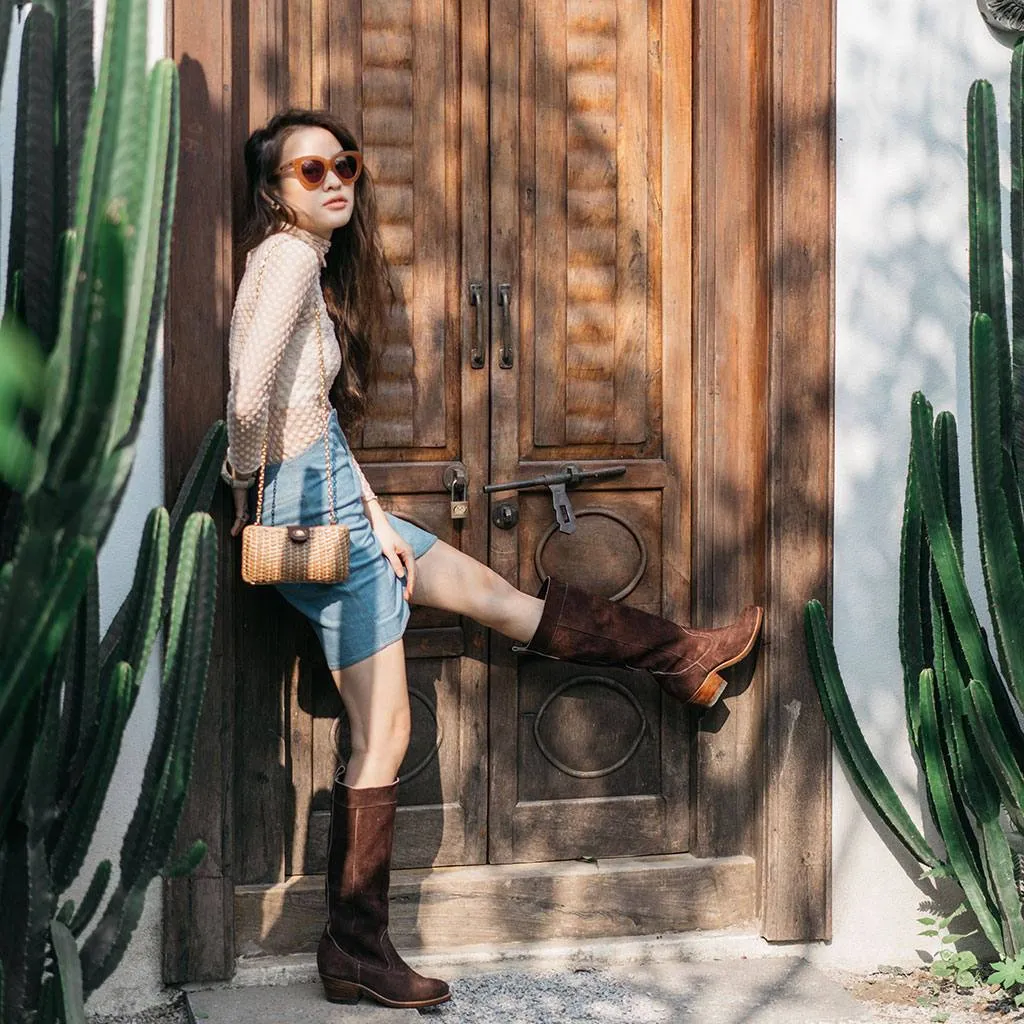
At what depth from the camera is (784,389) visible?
424 centimetres

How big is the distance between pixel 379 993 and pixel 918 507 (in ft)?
5.89

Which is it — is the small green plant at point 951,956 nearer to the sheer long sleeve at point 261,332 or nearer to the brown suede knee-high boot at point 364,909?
the brown suede knee-high boot at point 364,909

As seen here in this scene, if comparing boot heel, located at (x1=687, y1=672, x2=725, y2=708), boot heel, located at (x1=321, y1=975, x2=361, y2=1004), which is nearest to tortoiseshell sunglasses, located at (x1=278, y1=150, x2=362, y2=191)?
boot heel, located at (x1=687, y1=672, x2=725, y2=708)

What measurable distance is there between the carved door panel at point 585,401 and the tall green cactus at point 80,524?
1.27 meters

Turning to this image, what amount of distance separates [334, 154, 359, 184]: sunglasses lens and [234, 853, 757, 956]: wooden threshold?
1.80 m

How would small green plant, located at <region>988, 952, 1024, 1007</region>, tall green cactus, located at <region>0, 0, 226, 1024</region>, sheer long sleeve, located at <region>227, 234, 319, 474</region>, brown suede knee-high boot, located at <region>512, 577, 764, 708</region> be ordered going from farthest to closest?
brown suede knee-high boot, located at <region>512, 577, 764, 708</region> → small green plant, located at <region>988, 952, 1024, 1007</region> → sheer long sleeve, located at <region>227, 234, 319, 474</region> → tall green cactus, located at <region>0, 0, 226, 1024</region>

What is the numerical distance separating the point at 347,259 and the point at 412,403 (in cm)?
43

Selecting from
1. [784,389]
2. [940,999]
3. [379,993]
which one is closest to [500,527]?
[784,389]

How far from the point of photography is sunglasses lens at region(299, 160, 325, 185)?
372 cm

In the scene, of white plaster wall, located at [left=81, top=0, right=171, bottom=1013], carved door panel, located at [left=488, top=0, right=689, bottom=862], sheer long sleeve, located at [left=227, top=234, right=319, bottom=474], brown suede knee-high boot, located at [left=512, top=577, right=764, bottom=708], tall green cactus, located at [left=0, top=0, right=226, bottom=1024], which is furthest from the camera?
carved door panel, located at [left=488, top=0, right=689, bottom=862]

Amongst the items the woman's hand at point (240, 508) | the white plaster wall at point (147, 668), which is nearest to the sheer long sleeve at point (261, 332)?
the woman's hand at point (240, 508)

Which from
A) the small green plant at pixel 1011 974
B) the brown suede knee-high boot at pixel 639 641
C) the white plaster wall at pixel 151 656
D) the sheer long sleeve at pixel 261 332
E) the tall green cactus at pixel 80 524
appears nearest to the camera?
the tall green cactus at pixel 80 524

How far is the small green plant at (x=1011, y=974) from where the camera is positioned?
13.1 ft

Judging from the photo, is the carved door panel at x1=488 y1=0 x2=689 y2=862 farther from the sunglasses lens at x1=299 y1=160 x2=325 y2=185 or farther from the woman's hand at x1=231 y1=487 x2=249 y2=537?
the woman's hand at x1=231 y1=487 x2=249 y2=537
